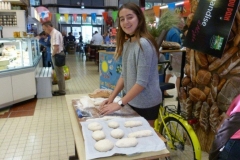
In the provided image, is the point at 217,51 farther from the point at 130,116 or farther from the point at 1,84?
the point at 1,84

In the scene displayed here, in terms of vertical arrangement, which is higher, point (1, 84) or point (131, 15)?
point (131, 15)

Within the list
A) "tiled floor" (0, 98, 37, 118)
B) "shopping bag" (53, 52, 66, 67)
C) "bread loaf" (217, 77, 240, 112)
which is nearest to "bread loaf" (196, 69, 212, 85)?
"bread loaf" (217, 77, 240, 112)

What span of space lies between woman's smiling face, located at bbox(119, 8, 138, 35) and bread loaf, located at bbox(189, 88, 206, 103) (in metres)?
1.48

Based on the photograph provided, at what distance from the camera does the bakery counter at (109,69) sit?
10.9 ft

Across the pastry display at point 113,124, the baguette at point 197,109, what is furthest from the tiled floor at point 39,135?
the pastry display at point 113,124

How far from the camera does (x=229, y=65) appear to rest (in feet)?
7.33

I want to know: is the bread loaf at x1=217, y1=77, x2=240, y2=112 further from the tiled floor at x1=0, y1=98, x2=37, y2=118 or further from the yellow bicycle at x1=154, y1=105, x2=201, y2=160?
the tiled floor at x1=0, y1=98, x2=37, y2=118

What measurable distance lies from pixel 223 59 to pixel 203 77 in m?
0.32

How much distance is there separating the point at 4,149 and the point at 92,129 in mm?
2221

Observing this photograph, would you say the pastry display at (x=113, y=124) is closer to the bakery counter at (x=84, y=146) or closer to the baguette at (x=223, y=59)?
the bakery counter at (x=84, y=146)

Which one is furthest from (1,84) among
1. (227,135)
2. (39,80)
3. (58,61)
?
(227,135)

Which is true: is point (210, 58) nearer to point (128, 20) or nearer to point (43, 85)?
point (128, 20)

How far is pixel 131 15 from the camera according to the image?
1.42 m

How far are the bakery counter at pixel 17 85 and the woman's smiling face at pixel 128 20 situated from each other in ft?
10.9
